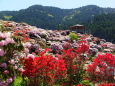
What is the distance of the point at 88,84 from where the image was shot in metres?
15.3

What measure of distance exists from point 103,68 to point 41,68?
5039 mm

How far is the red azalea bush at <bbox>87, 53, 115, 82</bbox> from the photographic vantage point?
15.0 m

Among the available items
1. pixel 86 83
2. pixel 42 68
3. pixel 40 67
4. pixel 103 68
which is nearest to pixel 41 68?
pixel 42 68

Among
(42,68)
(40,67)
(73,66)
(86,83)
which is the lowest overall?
(86,83)

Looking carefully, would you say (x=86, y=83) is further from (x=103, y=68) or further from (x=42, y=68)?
(x=42, y=68)

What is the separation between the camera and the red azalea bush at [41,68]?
1164cm

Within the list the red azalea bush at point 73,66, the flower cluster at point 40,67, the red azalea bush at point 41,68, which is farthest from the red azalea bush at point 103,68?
the flower cluster at point 40,67

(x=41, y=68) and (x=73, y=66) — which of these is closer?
(x=41, y=68)

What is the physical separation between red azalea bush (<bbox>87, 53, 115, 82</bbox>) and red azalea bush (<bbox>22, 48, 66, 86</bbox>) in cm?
303

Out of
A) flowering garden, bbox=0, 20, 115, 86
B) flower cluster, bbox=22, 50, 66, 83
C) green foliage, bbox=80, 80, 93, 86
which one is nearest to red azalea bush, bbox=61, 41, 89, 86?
flowering garden, bbox=0, 20, 115, 86

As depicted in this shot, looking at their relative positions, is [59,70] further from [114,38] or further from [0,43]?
[114,38]

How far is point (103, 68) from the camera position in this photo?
15.3 m

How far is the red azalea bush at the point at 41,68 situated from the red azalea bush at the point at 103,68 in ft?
9.95

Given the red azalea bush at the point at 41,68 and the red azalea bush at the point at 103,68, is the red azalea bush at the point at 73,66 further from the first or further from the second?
the red azalea bush at the point at 41,68
